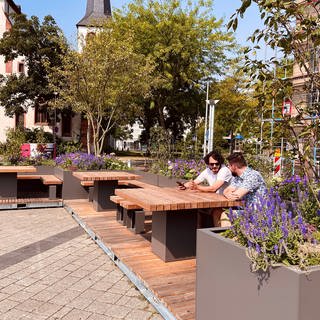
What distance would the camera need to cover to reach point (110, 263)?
5191mm

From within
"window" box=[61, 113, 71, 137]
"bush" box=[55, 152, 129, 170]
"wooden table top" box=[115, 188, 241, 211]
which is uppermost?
Answer: "window" box=[61, 113, 71, 137]

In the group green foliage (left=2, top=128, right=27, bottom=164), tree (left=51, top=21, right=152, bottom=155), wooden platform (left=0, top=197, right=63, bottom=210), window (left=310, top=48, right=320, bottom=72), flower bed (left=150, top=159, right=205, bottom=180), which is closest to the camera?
window (left=310, top=48, right=320, bottom=72)

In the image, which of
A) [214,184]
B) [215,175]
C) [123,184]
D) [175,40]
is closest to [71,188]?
[123,184]

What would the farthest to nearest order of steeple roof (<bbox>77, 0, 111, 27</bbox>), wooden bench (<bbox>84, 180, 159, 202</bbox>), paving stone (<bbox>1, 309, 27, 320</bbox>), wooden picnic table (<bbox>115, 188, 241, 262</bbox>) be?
1. steeple roof (<bbox>77, 0, 111, 27</bbox>)
2. wooden bench (<bbox>84, 180, 159, 202</bbox>)
3. wooden picnic table (<bbox>115, 188, 241, 262</bbox>)
4. paving stone (<bbox>1, 309, 27, 320</bbox>)

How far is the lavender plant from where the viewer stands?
223 centimetres

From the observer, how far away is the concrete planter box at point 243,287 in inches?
80.5

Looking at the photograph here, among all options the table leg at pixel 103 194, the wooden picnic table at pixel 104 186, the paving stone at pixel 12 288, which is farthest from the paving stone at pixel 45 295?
the table leg at pixel 103 194

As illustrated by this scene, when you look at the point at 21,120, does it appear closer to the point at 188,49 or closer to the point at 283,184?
the point at 188,49

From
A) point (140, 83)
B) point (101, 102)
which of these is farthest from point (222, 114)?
point (101, 102)

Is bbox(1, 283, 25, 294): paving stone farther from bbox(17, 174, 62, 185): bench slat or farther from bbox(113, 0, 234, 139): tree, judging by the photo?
bbox(113, 0, 234, 139): tree

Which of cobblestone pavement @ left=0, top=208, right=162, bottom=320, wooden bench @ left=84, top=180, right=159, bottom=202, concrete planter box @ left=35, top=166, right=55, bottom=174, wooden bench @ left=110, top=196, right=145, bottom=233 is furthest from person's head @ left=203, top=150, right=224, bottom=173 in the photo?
concrete planter box @ left=35, top=166, right=55, bottom=174

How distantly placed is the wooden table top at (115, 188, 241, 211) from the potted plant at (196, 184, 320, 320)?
4.11 feet

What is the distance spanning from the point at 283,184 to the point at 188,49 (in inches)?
641

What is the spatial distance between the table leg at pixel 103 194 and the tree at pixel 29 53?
1818 centimetres
